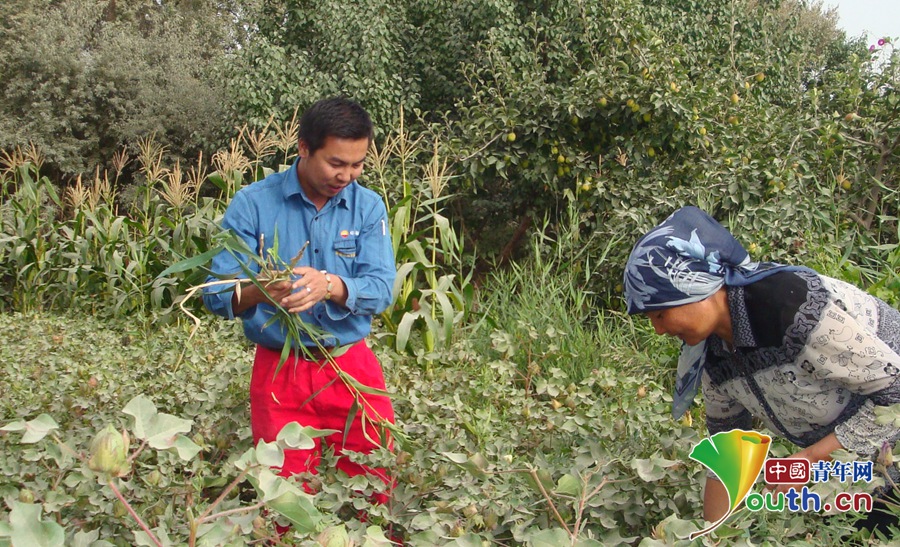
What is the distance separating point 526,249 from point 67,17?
1014 cm

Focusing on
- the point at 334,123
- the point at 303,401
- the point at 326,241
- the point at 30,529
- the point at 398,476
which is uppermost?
the point at 334,123

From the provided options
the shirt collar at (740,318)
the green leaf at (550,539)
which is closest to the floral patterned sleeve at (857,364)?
the shirt collar at (740,318)

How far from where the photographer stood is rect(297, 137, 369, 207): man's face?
2.31 metres

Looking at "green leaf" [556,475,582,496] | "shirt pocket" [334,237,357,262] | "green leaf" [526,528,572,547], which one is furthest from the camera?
"shirt pocket" [334,237,357,262]

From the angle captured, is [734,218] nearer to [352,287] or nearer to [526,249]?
[526,249]

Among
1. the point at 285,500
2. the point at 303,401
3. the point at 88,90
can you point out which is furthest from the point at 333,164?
the point at 88,90

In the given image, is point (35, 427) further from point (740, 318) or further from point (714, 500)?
Answer: point (740, 318)

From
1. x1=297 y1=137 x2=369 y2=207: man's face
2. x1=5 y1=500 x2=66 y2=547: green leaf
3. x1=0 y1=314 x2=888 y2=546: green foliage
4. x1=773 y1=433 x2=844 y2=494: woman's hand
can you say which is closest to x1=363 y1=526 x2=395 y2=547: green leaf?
x1=0 y1=314 x2=888 y2=546: green foliage

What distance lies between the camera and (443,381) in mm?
3273

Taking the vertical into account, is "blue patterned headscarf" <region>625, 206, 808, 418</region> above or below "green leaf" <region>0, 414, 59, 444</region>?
above

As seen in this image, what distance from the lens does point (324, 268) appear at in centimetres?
245

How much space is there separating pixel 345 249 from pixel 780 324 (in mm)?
1310

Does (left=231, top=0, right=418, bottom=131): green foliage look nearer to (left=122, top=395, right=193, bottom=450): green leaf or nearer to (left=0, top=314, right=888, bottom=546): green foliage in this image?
(left=0, top=314, right=888, bottom=546): green foliage

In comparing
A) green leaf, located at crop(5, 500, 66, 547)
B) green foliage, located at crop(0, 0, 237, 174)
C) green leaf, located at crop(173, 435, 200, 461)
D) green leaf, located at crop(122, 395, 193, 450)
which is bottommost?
green foliage, located at crop(0, 0, 237, 174)
